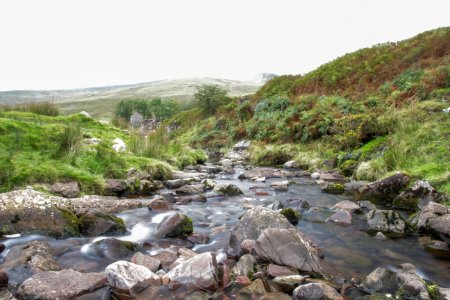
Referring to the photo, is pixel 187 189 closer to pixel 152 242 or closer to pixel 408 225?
pixel 152 242

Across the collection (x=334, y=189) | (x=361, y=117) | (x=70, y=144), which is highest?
(x=70, y=144)

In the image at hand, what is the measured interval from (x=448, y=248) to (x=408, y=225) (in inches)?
28.9

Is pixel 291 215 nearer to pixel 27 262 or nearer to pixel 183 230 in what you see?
pixel 183 230

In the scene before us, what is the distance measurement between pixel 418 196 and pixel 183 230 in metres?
4.51

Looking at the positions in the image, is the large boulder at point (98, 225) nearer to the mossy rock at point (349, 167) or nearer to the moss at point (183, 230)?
the moss at point (183, 230)

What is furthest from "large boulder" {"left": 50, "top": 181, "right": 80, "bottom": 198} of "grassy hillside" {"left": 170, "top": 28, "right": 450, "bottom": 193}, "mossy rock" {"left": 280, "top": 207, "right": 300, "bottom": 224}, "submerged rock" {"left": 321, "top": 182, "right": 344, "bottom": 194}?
"grassy hillside" {"left": 170, "top": 28, "right": 450, "bottom": 193}

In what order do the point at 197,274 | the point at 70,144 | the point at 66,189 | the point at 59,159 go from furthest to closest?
1. the point at 70,144
2. the point at 59,159
3. the point at 66,189
4. the point at 197,274

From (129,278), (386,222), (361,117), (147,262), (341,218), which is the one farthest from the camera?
(361,117)

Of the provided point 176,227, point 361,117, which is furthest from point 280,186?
point 361,117

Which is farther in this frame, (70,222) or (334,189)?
(334,189)

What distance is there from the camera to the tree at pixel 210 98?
29.7m

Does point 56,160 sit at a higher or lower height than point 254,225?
higher

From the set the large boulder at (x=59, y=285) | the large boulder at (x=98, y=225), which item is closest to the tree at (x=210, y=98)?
the large boulder at (x=98, y=225)

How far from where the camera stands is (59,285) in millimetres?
3219
